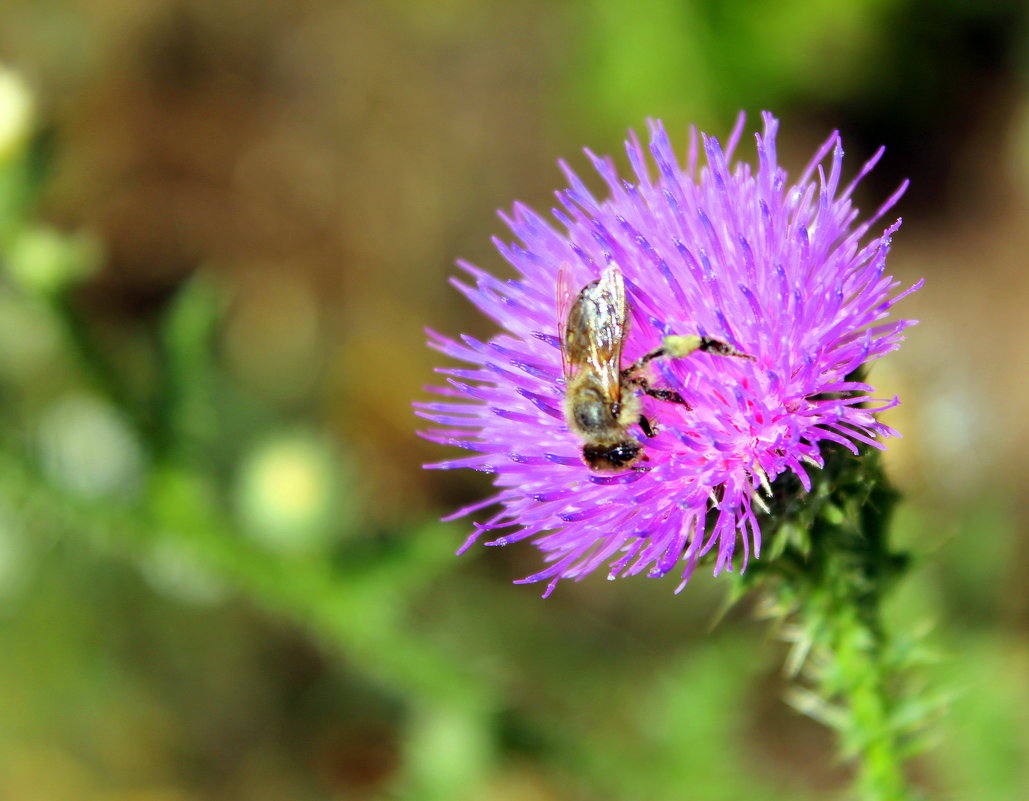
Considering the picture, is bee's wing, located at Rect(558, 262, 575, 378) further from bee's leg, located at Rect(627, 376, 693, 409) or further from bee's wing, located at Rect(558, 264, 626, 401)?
bee's leg, located at Rect(627, 376, 693, 409)


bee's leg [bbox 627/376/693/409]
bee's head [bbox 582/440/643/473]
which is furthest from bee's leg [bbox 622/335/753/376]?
bee's head [bbox 582/440/643/473]

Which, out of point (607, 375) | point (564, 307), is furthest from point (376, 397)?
point (607, 375)

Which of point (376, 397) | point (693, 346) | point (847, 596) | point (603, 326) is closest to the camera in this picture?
point (693, 346)

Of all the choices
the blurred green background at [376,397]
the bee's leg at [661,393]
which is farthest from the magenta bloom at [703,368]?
the blurred green background at [376,397]

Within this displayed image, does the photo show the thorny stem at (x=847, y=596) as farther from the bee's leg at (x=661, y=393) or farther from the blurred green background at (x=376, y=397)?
the blurred green background at (x=376, y=397)

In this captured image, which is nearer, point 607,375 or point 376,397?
point 607,375

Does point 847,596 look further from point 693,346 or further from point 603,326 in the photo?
point 603,326

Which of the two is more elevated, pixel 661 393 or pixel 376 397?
pixel 376 397
